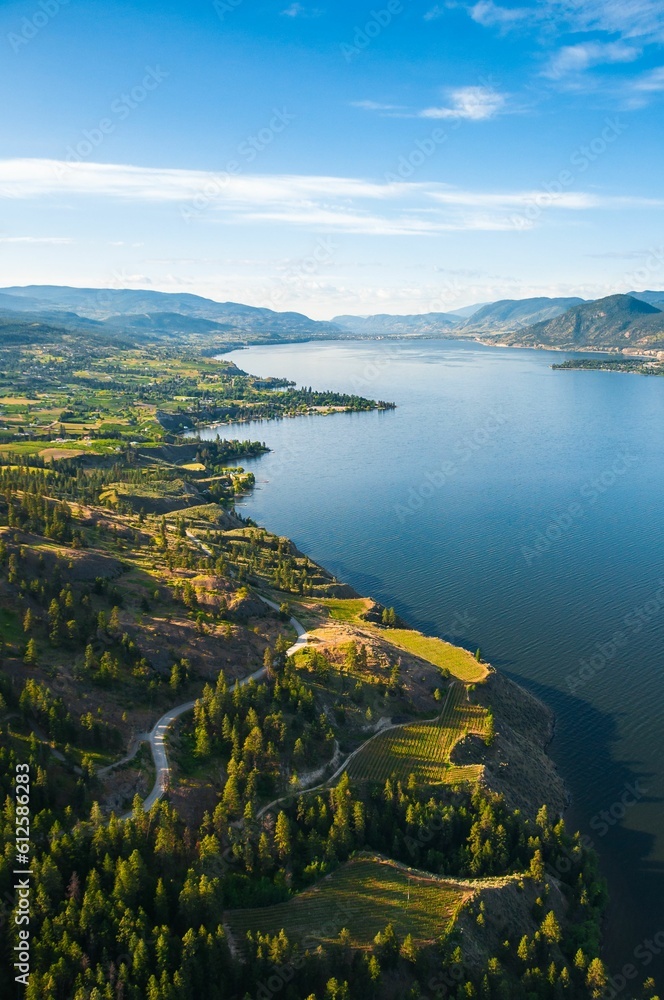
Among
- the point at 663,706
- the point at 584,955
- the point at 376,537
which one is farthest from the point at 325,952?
the point at 376,537

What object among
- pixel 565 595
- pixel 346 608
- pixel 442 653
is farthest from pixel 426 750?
pixel 565 595

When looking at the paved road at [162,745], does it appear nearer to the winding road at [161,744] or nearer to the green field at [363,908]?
the winding road at [161,744]

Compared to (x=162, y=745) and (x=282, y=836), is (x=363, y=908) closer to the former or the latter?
(x=282, y=836)

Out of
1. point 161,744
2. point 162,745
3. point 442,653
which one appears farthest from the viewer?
point 442,653

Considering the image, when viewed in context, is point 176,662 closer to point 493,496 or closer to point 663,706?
point 663,706

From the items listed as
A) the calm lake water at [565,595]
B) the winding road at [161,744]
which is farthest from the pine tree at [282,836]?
the calm lake water at [565,595]

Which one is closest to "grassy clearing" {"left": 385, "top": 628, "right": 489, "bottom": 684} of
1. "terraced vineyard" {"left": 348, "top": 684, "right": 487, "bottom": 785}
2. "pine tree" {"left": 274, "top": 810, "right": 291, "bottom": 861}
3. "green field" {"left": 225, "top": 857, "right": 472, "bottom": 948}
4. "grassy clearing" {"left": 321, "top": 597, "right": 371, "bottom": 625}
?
"terraced vineyard" {"left": 348, "top": 684, "right": 487, "bottom": 785}
